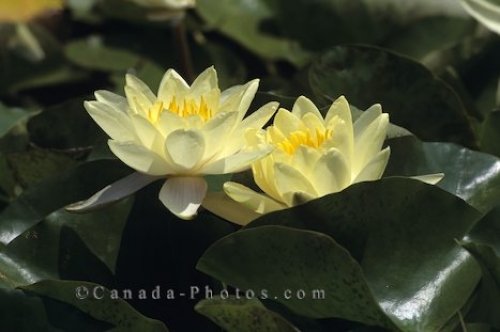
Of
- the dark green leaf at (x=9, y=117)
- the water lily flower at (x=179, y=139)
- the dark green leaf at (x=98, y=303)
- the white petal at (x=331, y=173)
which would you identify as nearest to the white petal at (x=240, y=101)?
the water lily flower at (x=179, y=139)

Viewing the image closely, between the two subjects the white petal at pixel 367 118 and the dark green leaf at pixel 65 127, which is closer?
the white petal at pixel 367 118

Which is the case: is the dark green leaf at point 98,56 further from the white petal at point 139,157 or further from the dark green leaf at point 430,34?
the white petal at point 139,157

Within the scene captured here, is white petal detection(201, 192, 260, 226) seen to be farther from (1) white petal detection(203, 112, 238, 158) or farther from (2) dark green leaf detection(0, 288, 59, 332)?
(2) dark green leaf detection(0, 288, 59, 332)

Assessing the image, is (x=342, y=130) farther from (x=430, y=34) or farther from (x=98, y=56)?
(x=98, y=56)

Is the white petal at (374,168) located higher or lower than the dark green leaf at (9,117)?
higher

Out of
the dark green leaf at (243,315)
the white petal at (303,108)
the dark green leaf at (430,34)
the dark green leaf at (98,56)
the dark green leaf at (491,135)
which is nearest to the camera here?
the dark green leaf at (243,315)

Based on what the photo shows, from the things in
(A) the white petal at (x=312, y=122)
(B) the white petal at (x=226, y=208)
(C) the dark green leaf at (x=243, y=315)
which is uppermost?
(A) the white petal at (x=312, y=122)

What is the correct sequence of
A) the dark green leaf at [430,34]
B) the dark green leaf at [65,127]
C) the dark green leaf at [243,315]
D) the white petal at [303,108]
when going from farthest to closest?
the dark green leaf at [430,34] < the dark green leaf at [65,127] < the white petal at [303,108] < the dark green leaf at [243,315]
